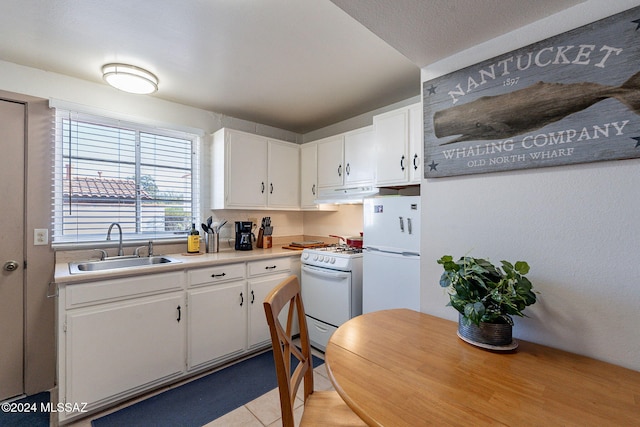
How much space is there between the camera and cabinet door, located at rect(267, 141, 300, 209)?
10.5 feet

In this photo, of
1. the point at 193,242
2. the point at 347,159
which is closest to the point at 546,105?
the point at 347,159

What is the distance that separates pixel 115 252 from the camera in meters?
2.41

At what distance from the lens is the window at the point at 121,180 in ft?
7.34

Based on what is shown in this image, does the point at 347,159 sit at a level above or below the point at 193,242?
above

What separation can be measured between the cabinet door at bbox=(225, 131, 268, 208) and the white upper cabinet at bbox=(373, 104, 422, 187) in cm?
129

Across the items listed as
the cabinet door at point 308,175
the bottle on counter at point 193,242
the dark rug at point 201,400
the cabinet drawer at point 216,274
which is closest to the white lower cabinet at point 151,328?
the cabinet drawer at point 216,274

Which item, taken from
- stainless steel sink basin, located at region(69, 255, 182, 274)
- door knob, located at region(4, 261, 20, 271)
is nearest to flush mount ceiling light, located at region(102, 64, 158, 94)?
stainless steel sink basin, located at region(69, 255, 182, 274)

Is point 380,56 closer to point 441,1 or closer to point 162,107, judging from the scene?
point 441,1

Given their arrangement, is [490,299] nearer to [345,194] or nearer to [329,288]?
[329,288]

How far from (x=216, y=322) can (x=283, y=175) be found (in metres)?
1.73

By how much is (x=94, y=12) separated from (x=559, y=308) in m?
2.61

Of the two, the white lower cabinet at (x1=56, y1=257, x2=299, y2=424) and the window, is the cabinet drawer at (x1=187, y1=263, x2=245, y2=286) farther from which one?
the window

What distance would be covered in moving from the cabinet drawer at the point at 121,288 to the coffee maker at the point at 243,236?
0.85 metres

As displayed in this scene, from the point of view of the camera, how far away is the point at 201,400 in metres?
1.96
